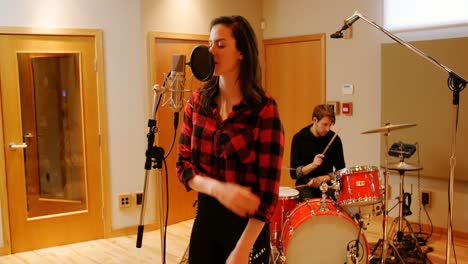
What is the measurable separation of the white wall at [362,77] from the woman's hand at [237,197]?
356 cm

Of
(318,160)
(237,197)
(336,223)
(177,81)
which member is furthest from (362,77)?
(237,197)

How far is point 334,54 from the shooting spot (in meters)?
4.98

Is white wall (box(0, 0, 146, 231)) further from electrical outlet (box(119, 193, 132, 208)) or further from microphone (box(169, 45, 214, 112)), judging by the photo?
microphone (box(169, 45, 214, 112))

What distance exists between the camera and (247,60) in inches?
56.7

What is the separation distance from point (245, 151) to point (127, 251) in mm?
3029

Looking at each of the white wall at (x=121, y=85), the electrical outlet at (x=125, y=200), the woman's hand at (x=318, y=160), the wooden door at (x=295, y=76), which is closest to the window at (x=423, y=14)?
the wooden door at (x=295, y=76)

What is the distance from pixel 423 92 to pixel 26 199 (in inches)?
142

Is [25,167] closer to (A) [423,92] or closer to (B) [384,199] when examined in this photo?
(B) [384,199]

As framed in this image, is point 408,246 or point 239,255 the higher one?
point 239,255

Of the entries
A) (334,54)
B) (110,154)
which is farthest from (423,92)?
(110,154)

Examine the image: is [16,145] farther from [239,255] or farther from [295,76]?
[239,255]

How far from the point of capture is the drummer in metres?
3.61

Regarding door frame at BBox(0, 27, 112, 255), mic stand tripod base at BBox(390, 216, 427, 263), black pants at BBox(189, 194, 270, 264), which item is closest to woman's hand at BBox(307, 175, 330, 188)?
mic stand tripod base at BBox(390, 216, 427, 263)

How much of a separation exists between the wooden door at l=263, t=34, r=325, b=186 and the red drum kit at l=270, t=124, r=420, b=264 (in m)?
1.99
